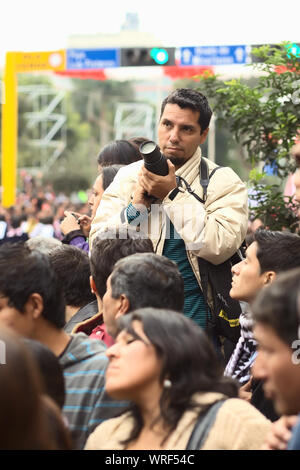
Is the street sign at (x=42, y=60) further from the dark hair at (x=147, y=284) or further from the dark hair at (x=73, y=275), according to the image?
the dark hair at (x=147, y=284)

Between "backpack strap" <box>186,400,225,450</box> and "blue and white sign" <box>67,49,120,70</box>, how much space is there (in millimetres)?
16975

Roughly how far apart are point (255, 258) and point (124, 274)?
108 centimetres

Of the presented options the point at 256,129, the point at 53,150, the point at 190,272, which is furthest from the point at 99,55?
the point at 53,150

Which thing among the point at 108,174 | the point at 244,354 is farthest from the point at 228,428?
the point at 108,174

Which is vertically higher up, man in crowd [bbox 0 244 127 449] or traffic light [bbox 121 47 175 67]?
traffic light [bbox 121 47 175 67]

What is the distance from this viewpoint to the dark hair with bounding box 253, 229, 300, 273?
4480 mm

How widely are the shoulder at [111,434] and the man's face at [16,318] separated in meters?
0.73

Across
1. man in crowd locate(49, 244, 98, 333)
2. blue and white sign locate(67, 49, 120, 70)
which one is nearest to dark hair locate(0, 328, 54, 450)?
man in crowd locate(49, 244, 98, 333)

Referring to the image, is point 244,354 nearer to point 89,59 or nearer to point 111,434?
point 111,434

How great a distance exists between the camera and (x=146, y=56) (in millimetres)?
15617

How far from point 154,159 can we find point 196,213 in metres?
0.39

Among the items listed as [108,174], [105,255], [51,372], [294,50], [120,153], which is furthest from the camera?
[294,50]

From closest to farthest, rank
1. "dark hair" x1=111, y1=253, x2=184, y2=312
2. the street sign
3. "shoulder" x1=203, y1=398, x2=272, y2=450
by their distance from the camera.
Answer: "shoulder" x1=203, y1=398, x2=272, y2=450
"dark hair" x1=111, y1=253, x2=184, y2=312
the street sign

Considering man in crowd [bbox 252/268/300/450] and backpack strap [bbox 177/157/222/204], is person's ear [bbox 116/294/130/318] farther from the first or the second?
man in crowd [bbox 252/268/300/450]
